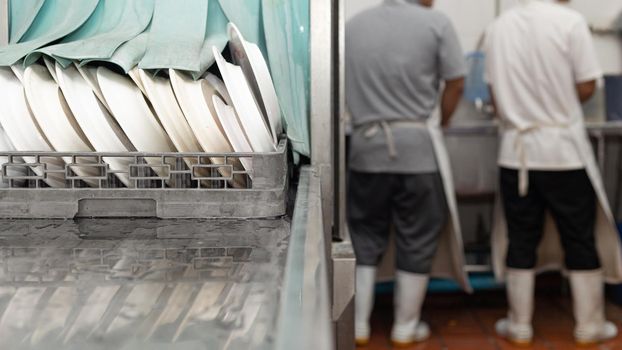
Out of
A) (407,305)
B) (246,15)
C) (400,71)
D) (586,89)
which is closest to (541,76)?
(586,89)

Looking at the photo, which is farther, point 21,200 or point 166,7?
point 166,7

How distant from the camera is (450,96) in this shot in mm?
2740

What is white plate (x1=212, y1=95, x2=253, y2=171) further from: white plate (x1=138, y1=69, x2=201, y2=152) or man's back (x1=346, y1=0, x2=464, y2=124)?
man's back (x1=346, y1=0, x2=464, y2=124)

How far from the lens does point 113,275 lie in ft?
2.20

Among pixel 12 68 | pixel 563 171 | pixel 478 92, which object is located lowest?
pixel 563 171

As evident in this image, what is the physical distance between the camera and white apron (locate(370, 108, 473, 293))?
2.62 metres

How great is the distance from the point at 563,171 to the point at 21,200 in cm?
216

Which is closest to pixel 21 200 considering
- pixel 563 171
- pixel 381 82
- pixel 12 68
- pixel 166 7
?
pixel 12 68

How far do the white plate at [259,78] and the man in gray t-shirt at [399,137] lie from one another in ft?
5.20

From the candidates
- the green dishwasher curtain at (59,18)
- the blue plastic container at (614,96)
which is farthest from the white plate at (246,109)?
the blue plastic container at (614,96)

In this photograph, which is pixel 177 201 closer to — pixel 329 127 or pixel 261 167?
pixel 261 167

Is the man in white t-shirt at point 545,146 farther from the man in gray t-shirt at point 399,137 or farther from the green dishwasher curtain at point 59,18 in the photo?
the green dishwasher curtain at point 59,18

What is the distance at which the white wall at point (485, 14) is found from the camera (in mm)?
3396

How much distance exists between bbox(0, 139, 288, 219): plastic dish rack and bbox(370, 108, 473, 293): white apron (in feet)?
5.63
